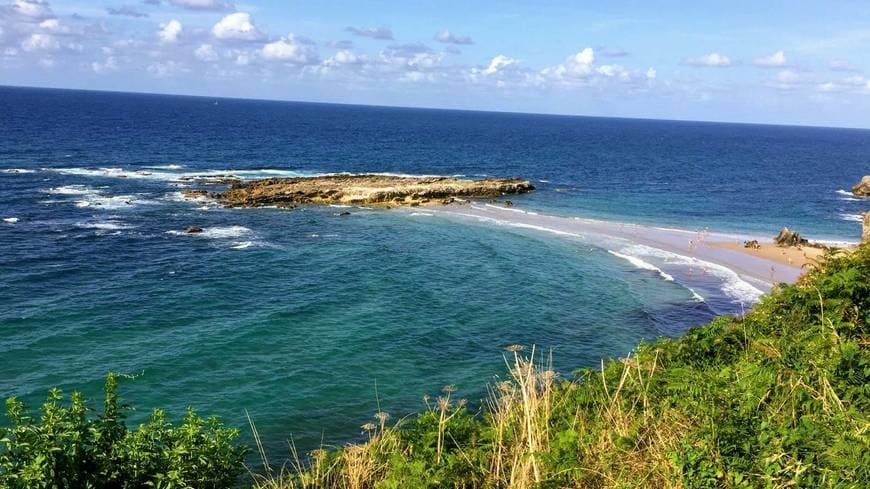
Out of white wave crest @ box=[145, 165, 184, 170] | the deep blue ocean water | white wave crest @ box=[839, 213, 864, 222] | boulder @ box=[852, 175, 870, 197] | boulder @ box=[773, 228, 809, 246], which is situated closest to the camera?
the deep blue ocean water

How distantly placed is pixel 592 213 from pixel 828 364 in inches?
2342

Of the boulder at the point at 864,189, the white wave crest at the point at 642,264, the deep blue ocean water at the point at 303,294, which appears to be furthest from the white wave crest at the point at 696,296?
the boulder at the point at 864,189

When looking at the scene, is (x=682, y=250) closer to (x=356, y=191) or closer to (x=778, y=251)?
(x=778, y=251)

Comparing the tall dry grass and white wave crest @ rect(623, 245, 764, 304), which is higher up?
the tall dry grass

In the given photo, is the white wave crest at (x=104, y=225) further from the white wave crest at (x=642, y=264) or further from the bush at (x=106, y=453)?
the bush at (x=106, y=453)

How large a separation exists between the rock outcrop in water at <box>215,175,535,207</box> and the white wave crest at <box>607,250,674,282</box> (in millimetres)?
25591

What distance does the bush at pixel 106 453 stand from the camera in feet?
34.5

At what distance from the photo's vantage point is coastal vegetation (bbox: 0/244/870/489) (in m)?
9.28

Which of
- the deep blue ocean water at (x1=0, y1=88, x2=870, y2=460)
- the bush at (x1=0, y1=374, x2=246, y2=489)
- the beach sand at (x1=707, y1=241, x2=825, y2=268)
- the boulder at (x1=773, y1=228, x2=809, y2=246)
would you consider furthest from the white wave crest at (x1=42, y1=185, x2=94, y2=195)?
the boulder at (x1=773, y1=228, x2=809, y2=246)

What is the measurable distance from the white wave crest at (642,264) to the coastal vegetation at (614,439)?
3194cm

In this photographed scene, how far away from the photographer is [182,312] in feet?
116

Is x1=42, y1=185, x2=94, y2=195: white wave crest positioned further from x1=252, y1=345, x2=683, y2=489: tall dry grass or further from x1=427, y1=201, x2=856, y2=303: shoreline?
x1=252, y1=345, x2=683, y2=489: tall dry grass

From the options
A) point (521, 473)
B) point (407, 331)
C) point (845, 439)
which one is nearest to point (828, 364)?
point (845, 439)

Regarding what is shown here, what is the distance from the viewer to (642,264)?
162 ft
